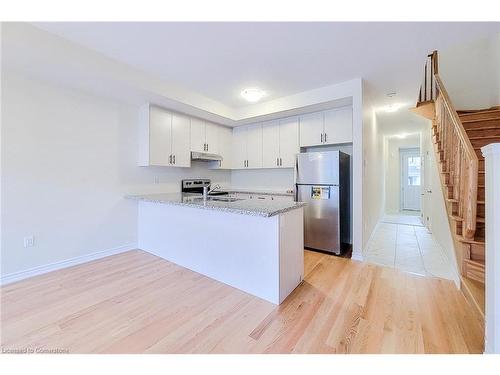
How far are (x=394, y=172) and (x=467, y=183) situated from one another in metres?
6.44

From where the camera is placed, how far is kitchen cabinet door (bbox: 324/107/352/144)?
3.43m

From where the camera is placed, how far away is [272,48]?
90.2 inches

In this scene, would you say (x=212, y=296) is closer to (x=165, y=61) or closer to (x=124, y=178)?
(x=124, y=178)

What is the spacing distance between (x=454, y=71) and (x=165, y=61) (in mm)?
5275

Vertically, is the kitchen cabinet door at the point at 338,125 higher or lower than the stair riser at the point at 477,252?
higher

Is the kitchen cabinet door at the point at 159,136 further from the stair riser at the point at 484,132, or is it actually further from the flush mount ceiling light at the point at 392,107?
the stair riser at the point at 484,132

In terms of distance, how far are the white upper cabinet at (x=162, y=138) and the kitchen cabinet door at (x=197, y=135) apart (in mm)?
132

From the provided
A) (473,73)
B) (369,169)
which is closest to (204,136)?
(369,169)

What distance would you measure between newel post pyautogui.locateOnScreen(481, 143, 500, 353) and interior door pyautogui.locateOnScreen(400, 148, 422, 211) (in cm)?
753

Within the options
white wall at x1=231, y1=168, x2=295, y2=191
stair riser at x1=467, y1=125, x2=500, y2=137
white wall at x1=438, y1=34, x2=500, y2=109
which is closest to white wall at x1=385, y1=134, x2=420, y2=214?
white wall at x1=438, y1=34, x2=500, y2=109

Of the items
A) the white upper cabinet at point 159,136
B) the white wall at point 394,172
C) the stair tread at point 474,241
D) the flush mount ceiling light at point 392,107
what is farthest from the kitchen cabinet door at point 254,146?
the white wall at point 394,172

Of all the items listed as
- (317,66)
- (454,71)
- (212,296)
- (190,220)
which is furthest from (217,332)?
(454,71)

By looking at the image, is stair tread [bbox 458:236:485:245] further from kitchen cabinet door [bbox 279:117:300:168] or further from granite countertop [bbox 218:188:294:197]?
kitchen cabinet door [bbox 279:117:300:168]

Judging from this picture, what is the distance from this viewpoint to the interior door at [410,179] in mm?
7625
